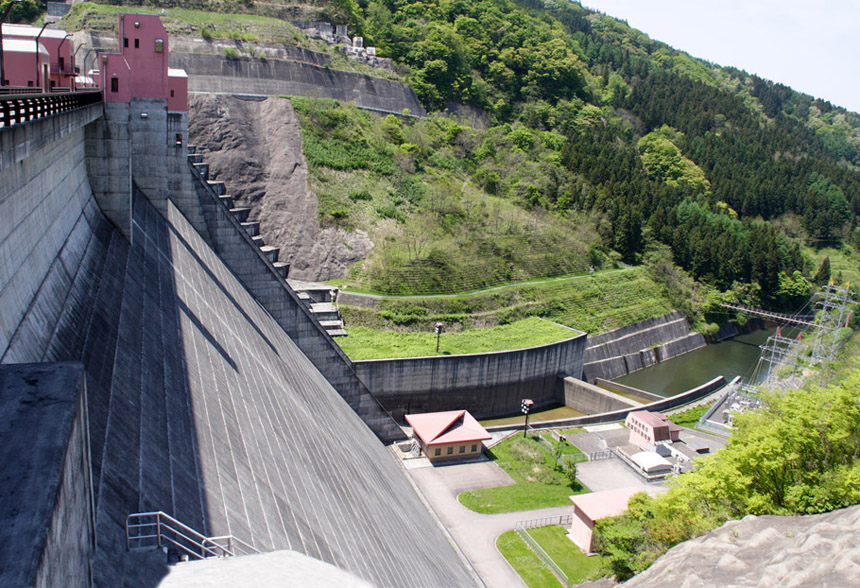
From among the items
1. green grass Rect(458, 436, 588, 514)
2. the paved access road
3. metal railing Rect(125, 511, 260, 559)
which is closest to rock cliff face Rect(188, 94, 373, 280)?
green grass Rect(458, 436, 588, 514)

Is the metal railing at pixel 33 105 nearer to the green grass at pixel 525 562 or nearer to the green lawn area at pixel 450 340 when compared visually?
the green grass at pixel 525 562

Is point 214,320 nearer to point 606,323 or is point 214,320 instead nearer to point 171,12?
point 606,323

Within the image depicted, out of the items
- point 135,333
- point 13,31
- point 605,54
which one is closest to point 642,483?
point 135,333

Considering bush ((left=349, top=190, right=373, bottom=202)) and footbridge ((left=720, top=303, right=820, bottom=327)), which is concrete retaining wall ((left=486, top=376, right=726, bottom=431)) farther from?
bush ((left=349, top=190, right=373, bottom=202))

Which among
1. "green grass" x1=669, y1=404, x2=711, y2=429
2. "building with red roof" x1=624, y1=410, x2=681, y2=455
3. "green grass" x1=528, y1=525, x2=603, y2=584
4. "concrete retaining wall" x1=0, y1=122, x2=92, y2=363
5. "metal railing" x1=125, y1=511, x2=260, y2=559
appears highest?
"concrete retaining wall" x1=0, y1=122, x2=92, y2=363

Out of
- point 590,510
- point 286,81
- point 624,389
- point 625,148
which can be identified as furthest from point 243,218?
point 625,148

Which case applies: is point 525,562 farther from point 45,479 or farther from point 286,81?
point 286,81
